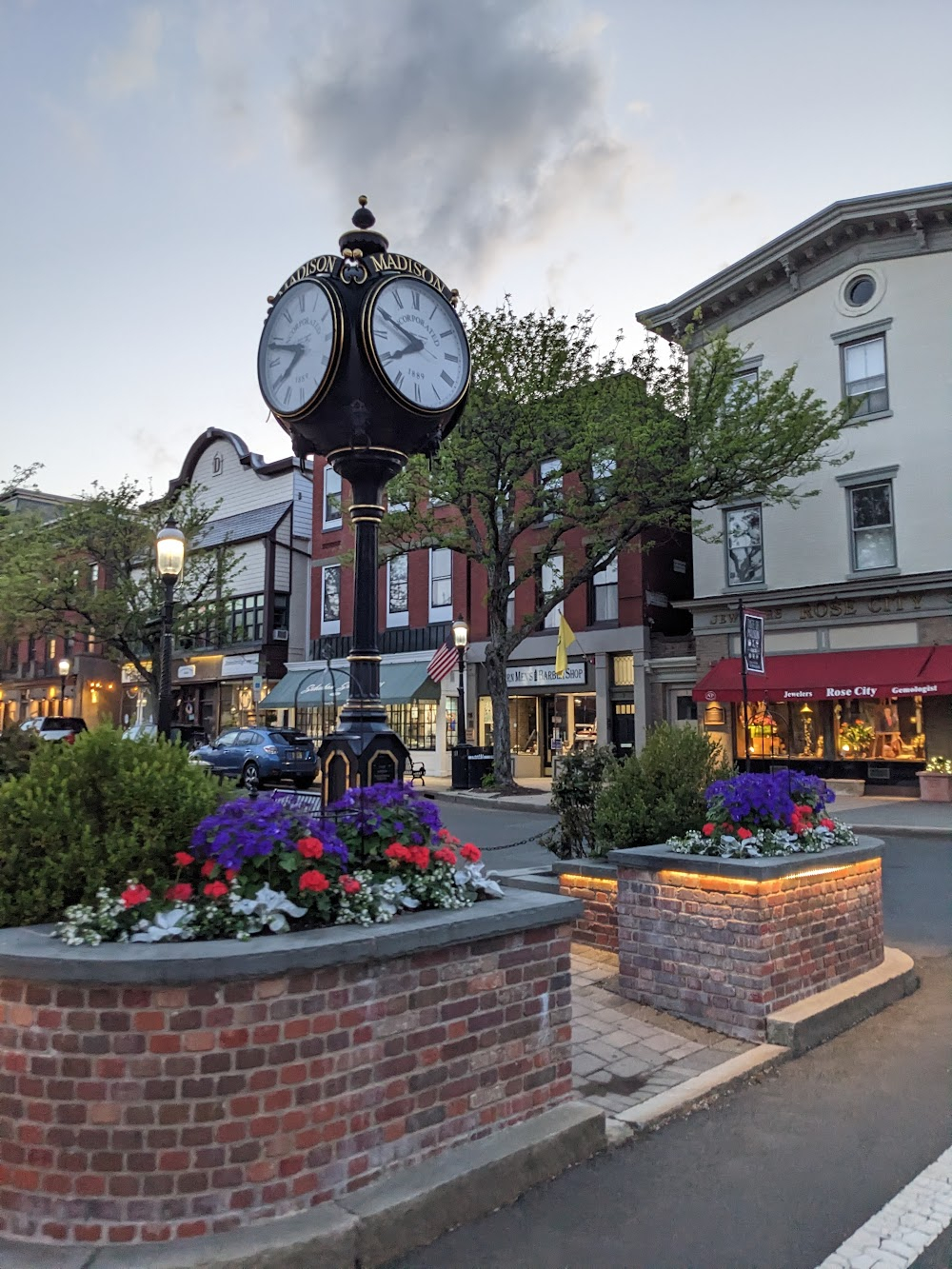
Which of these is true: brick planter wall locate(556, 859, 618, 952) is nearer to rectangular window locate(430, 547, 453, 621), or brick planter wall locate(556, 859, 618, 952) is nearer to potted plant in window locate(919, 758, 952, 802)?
potted plant in window locate(919, 758, 952, 802)

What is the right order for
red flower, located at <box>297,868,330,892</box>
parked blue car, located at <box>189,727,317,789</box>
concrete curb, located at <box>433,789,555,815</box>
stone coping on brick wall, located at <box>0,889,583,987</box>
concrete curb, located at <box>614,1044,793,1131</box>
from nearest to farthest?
1. stone coping on brick wall, located at <box>0,889,583,987</box>
2. red flower, located at <box>297,868,330,892</box>
3. concrete curb, located at <box>614,1044,793,1131</box>
4. concrete curb, located at <box>433,789,555,815</box>
5. parked blue car, located at <box>189,727,317,789</box>

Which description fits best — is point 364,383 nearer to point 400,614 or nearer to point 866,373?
point 866,373

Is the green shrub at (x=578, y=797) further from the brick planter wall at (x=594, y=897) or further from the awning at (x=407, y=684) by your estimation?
the awning at (x=407, y=684)

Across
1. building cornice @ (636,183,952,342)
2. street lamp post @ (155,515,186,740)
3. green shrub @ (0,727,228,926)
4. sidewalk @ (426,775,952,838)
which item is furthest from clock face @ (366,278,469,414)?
building cornice @ (636,183,952,342)

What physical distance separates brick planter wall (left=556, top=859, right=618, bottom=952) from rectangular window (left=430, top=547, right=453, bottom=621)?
25164 millimetres

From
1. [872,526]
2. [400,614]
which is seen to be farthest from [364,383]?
[400,614]

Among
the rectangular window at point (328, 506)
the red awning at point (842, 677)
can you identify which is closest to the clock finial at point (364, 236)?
the red awning at point (842, 677)

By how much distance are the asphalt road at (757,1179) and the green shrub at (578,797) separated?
8.68ft

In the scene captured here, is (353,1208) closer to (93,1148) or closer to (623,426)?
(93,1148)

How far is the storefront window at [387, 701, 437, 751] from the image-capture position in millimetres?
31938

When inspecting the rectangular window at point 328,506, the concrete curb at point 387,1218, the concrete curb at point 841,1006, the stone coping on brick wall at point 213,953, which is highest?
the rectangular window at point 328,506

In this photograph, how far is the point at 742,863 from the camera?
210 inches

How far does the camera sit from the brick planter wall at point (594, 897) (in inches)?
264

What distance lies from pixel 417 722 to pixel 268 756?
9.71 m
